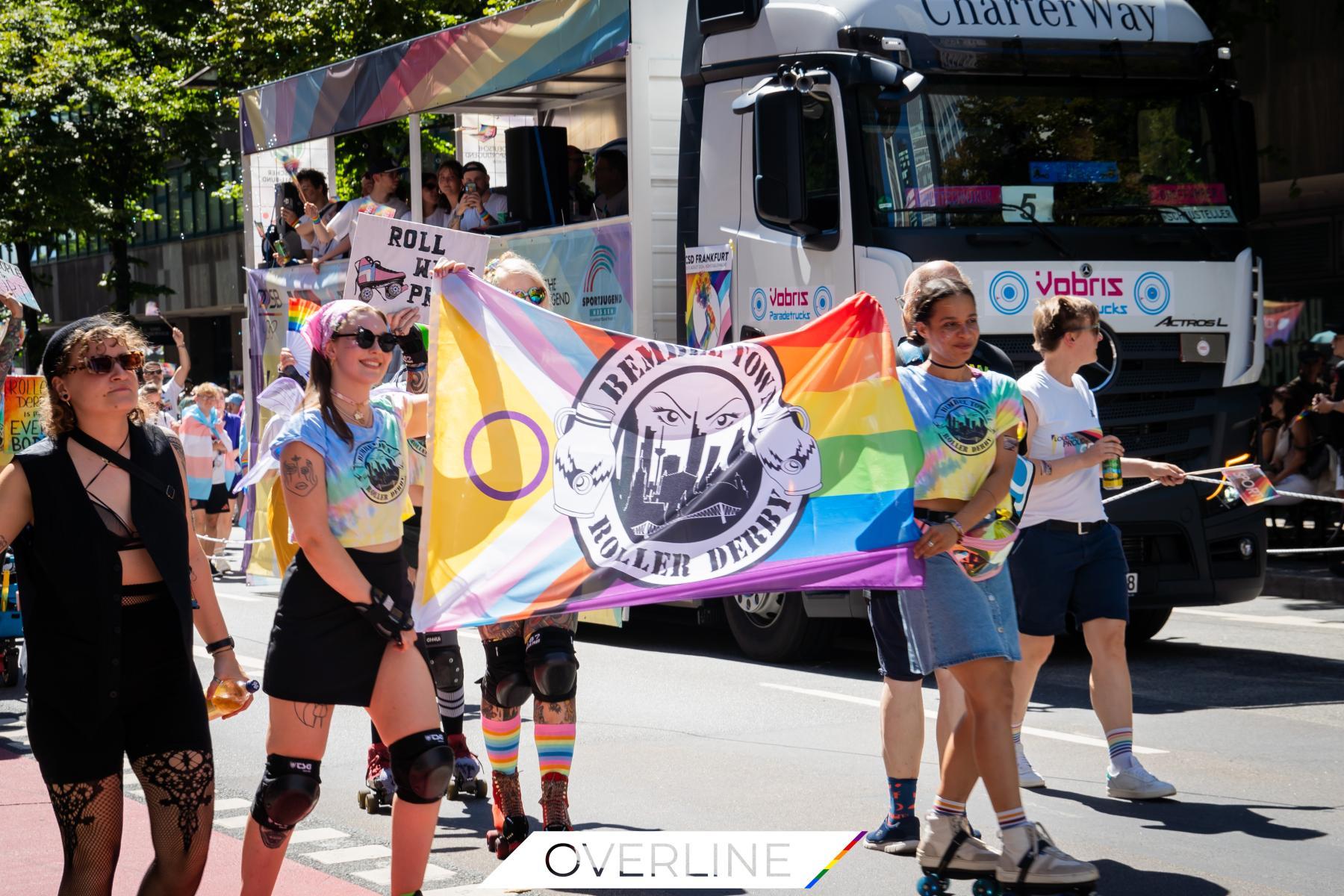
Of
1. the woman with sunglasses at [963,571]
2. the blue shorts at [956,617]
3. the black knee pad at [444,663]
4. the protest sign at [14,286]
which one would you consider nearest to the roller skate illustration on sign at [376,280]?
the black knee pad at [444,663]

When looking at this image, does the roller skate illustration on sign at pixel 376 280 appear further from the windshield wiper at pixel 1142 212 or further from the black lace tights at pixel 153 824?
the windshield wiper at pixel 1142 212

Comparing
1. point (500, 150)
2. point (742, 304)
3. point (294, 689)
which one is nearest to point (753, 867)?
point (294, 689)

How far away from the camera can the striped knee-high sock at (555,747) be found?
6.16 meters

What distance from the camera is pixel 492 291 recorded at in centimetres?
580

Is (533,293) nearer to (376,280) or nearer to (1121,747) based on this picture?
(376,280)

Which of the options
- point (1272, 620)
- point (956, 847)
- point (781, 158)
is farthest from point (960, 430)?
point (1272, 620)

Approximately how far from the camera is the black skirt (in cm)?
498

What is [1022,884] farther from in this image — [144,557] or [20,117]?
[20,117]

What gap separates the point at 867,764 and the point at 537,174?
20.3 ft

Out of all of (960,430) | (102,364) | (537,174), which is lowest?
(960,430)

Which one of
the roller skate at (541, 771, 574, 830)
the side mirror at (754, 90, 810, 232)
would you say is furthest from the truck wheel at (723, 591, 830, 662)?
the roller skate at (541, 771, 574, 830)

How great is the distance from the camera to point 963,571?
5637 mm

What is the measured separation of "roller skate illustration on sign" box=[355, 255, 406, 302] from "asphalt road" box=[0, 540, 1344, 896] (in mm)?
2127

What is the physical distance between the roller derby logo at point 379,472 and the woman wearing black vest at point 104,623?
57 centimetres
